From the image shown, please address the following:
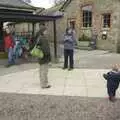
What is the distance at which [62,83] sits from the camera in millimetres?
12547

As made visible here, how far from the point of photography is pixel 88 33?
1143 inches

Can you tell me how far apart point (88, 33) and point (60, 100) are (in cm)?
1938

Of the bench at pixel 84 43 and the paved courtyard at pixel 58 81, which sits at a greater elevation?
the bench at pixel 84 43

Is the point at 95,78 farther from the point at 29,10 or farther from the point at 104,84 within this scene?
the point at 29,10

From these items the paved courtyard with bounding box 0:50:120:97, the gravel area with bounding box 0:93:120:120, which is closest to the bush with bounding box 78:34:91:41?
the paved courtyard with bounding box 0:50:120:97

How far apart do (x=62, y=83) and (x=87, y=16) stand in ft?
56.9

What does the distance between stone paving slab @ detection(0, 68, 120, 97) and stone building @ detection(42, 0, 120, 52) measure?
11268mm

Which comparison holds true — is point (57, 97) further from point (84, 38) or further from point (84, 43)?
point (84, 38)

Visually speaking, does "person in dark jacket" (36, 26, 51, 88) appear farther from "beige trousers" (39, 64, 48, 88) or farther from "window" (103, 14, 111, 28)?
"window" (103, 14, 111, 28)

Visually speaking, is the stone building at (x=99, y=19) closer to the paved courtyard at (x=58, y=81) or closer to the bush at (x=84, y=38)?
the bush at (x=84, y=38)

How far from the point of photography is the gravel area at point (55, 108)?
27.8ft

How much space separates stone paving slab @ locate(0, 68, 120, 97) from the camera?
36.8 feet

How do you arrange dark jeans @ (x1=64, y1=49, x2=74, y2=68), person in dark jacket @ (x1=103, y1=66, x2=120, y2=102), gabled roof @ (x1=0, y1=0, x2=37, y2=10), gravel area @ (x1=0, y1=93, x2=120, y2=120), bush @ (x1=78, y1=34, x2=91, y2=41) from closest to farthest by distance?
gravel area @ (x1=0, y1=93, x2=120, y2=120) → person in dark jacket @ (x1=103, y1=66, x2=120, y2=102) → dark jeans @ (x1=64, y1=49, x2=74, y2=68) → gabled roof @ (x1=0, y1=0, x2=37, y2=10) → bush @ (x1=78, y1=34, x2=91, y2=41)

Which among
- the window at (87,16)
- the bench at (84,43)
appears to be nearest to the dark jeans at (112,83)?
the bench at (84,43)
